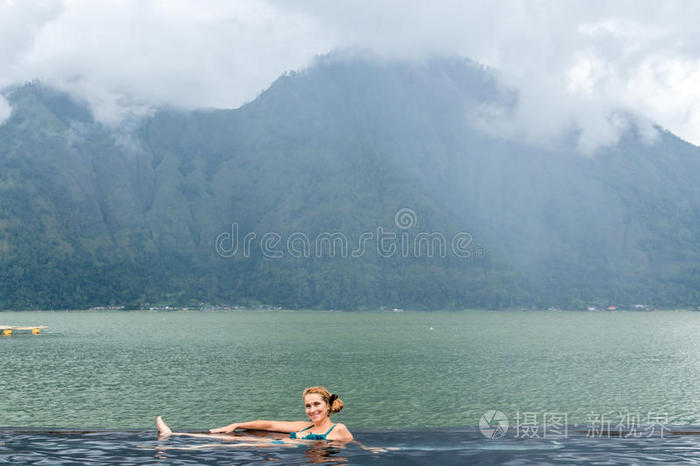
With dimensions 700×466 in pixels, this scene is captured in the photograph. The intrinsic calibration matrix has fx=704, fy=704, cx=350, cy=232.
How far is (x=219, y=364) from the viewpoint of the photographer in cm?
9069

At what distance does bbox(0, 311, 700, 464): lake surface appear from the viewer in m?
25.0

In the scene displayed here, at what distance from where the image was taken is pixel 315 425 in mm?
24828

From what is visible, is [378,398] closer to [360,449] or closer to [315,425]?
[315,425]

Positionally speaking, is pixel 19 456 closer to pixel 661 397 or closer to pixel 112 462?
pixel 112 462

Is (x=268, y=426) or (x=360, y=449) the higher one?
(x=268, y=426)

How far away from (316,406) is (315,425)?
206cm

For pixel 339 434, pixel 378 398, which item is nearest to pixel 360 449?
pixel 339 434

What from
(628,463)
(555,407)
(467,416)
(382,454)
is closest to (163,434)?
(382,454)

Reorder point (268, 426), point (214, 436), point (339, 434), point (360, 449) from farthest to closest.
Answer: point (268, 426) < point (214, 436) < point (339, 434) < point (360, 449)

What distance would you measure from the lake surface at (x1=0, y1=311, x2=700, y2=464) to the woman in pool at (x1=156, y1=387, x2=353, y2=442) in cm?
112

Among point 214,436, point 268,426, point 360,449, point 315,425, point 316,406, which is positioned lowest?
point 360,449

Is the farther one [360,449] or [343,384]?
[343,384]

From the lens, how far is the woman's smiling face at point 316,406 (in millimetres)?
22828

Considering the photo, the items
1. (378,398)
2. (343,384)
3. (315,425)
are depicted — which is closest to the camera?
(315,425)
